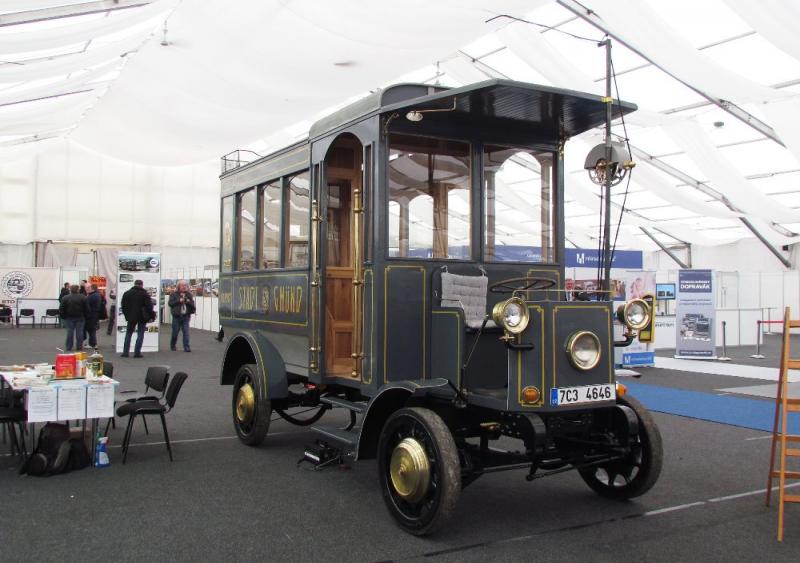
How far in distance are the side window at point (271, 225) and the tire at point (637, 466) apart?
3.20 m

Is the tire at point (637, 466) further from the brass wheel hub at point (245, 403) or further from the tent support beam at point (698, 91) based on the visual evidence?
the tent support beam at point (698, 91)

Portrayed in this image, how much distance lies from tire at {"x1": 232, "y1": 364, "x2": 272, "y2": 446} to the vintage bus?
0.10ft

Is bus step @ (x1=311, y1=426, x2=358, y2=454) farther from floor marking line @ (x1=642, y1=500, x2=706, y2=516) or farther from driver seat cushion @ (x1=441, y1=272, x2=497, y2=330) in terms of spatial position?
floor marking line @ (x1=642, y1=500, x2=706, y2=516)

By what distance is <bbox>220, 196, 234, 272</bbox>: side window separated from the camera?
7387 mm

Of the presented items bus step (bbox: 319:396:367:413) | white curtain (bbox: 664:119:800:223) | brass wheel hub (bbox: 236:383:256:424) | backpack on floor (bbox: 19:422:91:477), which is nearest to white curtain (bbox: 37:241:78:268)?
white curtain (bbox: 664:119:800:223)

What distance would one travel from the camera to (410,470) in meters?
4.04

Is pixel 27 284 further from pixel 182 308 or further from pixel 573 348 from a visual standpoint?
pixel 573 348

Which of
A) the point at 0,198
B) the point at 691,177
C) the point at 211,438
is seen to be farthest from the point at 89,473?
the point at 0,198

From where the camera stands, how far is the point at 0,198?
85.4ft

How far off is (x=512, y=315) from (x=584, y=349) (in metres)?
0.50

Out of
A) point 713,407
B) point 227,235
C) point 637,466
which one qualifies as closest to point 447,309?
point 637,466

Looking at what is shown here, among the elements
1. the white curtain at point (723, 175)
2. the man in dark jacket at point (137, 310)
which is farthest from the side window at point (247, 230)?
the white curtain at point (723, 175)

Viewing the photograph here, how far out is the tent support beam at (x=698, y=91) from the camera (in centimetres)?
1272

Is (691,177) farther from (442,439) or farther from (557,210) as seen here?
(442,439)
